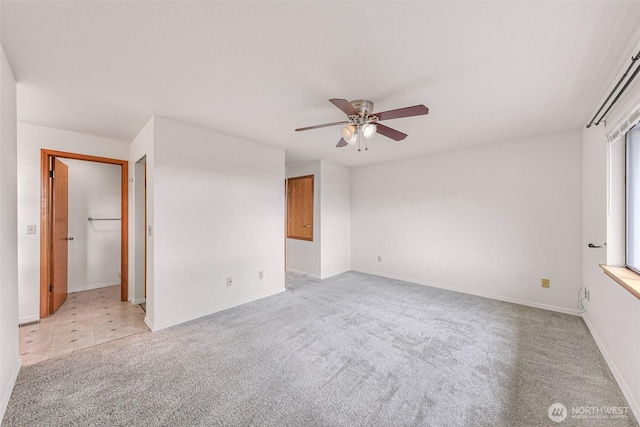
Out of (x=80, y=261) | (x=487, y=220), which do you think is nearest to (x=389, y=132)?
(x=487, y=220)

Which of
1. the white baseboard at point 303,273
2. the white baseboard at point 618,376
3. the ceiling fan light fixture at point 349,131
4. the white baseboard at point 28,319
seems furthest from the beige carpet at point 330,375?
the ceiling fan light fixture at point 349,131

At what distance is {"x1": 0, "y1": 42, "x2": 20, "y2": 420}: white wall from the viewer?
1.61 metres

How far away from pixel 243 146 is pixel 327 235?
7.73 feet

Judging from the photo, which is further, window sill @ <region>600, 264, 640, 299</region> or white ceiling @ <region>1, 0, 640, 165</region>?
window sill @ <region>600, 264, 640, 299</region>

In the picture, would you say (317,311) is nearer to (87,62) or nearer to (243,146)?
(243,146)

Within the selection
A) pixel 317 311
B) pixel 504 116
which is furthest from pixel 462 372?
pixel 504 116

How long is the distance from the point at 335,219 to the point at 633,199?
3848 mm

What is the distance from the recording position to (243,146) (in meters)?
3.50

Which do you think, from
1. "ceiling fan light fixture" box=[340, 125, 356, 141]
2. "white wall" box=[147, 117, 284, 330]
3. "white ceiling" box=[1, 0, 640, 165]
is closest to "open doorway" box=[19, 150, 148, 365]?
"white wall" box=[147, 117, 284, 330]

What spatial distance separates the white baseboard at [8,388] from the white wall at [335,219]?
372cm

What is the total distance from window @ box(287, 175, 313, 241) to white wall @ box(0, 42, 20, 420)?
3786mm

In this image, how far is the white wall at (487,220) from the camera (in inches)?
126

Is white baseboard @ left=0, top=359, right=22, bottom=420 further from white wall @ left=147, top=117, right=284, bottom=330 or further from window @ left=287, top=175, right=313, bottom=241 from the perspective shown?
window @ left=287, top=175, right=313, bottom=241

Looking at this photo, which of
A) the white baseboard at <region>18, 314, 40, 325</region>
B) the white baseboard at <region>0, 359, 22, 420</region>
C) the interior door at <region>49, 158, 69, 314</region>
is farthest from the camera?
the interior door at <region>49, 158, 69, 314</region>
